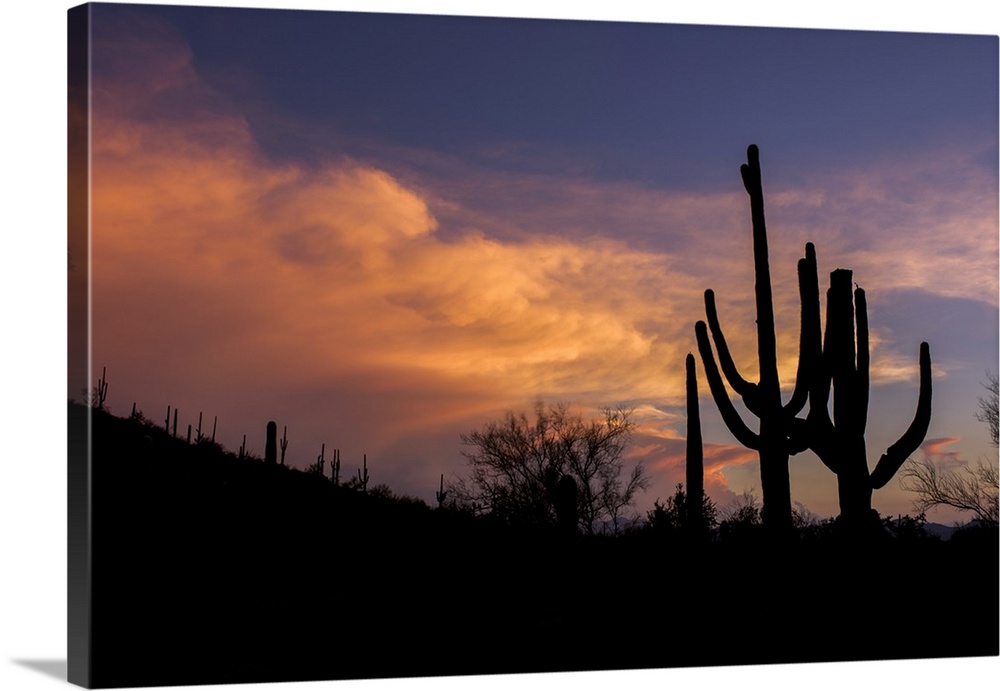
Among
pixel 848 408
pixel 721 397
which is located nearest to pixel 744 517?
pixel 721 397

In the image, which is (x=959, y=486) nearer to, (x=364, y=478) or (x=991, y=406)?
(x=991, y=406)

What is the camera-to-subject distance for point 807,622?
1181 centimetres

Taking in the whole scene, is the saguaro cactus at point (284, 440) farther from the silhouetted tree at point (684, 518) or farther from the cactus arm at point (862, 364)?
the cactus arm at point (862, 364)

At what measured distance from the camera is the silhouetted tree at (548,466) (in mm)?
12195

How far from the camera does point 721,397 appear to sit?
12.8 metres

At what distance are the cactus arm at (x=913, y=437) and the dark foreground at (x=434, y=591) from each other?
65cm

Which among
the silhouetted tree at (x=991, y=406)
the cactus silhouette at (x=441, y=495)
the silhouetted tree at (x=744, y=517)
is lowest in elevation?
the silhouetted tree at (x=744, y=517)

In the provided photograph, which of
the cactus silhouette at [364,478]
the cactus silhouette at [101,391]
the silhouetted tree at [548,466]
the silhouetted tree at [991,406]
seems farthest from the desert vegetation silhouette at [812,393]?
the cactus silhouette at [101,391]

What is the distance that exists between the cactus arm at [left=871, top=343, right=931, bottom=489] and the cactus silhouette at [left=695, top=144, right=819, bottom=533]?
72cm

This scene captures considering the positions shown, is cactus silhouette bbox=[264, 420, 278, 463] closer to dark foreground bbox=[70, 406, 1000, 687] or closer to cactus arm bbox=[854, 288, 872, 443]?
dark foreground bbox=[70, 406, 1000, 687]

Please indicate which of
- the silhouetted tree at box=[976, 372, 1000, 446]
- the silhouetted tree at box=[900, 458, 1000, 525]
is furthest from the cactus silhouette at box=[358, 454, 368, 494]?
the silhouetted tree at box=[976, 372, 1000, 446]

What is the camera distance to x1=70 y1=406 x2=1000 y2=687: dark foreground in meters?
10.0

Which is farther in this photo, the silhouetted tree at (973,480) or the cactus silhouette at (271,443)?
the silhouetted tree at (973,480)

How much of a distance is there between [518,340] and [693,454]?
210 cm
